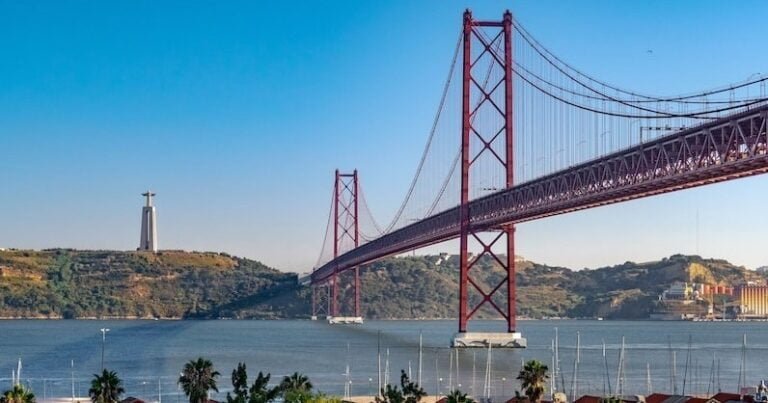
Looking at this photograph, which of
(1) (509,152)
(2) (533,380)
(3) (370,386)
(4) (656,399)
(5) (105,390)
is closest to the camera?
(2) (533,380)

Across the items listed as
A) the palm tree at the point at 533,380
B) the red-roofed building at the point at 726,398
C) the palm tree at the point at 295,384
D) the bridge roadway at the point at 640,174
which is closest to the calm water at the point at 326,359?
the bridge roadway at the point at 640,174

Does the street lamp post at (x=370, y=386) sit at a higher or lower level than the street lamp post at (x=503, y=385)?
lower

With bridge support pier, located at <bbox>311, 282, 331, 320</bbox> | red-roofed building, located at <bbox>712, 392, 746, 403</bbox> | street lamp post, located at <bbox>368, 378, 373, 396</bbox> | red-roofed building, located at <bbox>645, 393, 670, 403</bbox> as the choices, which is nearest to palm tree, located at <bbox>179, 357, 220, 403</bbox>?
red-roofed building, located at <bbox>645, 393, 670, 403</bbox>

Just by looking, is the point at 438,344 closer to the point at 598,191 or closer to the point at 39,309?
the point at 598,191

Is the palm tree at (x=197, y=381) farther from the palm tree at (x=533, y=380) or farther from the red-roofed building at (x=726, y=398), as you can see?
the red-roofed building at (x=726, y=398)

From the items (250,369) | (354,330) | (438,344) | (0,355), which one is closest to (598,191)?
(250,369)

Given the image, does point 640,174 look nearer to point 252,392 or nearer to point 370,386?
point 370,386

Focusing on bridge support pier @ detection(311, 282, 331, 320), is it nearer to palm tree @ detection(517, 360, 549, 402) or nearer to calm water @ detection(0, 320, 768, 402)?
calm water @ detection(0, 320, 768, 402)

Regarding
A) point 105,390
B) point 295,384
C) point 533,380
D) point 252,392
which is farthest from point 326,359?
point 533,380
